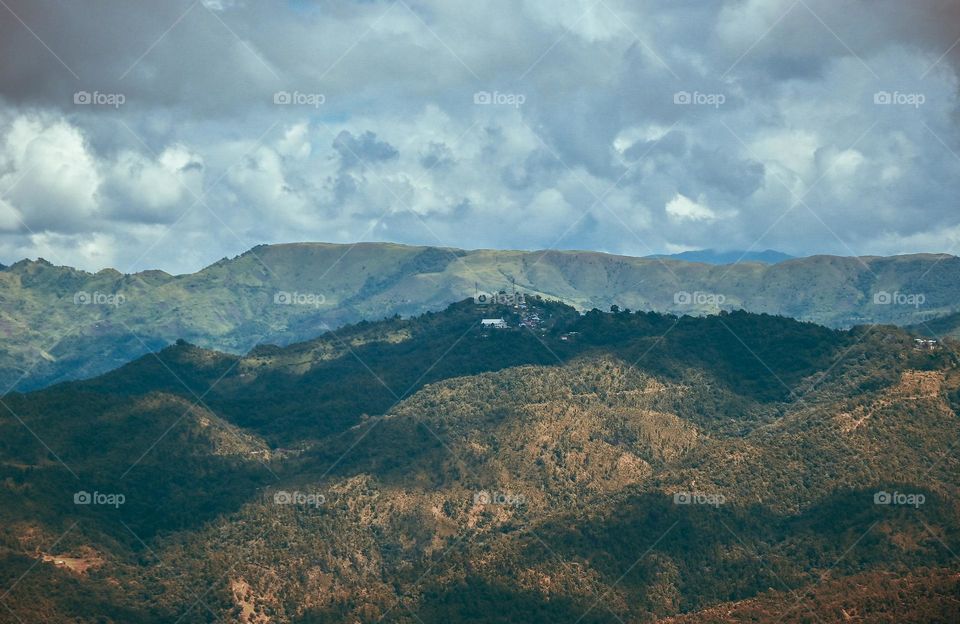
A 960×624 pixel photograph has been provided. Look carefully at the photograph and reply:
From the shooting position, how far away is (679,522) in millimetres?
187375

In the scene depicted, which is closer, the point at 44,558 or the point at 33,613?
the point at 33,613

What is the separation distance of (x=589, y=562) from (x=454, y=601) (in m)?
21.5

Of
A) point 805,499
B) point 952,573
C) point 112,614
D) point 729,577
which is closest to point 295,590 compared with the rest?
point 112,614

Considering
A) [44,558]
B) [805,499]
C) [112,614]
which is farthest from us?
[805,499]

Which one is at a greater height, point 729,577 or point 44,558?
point 44,558

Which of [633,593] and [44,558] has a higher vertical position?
[44,558]

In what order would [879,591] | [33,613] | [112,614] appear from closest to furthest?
[879,591] < [33,613] < [112,614]

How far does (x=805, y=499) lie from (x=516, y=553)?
167ft

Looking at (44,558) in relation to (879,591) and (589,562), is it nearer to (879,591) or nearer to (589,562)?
(589,562)

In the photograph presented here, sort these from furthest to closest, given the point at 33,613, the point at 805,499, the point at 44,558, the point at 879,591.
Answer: the point at 805,499 → the point at 44,558 → the point at 33,613 → the point at 879,591

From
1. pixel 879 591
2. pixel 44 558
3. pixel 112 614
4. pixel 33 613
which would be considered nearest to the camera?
pixel 879 591

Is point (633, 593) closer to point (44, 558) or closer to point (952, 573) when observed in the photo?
point (952, 573)

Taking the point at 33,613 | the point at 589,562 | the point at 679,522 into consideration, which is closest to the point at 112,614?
the point at 33,613

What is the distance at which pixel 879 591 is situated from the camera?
143 m
